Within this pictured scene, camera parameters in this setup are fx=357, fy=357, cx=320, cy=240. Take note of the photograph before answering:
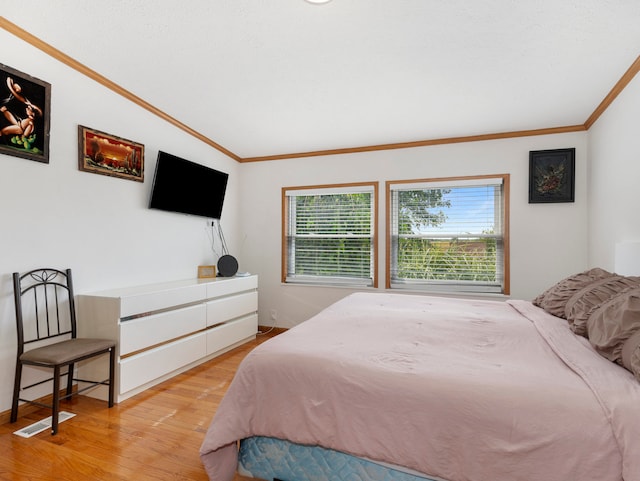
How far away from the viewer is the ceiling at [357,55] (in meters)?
1.97

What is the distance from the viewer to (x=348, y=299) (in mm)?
3027

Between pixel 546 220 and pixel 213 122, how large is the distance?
3.56 meters

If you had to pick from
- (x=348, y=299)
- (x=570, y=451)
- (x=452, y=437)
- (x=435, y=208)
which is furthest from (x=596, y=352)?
(x=435, y=208)

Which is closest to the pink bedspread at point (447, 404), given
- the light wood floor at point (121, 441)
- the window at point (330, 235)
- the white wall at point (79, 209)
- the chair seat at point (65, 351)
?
the light wood floor at point (121, 441)

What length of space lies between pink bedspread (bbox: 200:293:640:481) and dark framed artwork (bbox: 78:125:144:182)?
2.19 meters

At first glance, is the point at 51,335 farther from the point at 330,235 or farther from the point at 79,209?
the point at 330,235

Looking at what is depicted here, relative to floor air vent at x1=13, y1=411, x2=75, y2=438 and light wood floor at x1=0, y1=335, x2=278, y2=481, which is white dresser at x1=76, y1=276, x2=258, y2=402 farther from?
floor air vent at x1=13, y1=411, x2=75, y2=438

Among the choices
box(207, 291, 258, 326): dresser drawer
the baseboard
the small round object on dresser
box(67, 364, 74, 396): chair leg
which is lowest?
the baseboard

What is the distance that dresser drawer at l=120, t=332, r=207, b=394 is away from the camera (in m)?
2.63

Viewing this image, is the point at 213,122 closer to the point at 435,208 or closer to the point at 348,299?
the point at 348,299

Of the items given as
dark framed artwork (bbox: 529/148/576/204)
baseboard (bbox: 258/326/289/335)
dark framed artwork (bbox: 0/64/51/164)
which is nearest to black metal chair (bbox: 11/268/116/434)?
dark framed artwork (bbox: 0/64/51/164)

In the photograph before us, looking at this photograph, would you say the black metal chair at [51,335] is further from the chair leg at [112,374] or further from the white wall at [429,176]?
the white wall at [429,176]

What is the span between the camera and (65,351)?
88.1 inches

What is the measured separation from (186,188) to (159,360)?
5.61 feet
